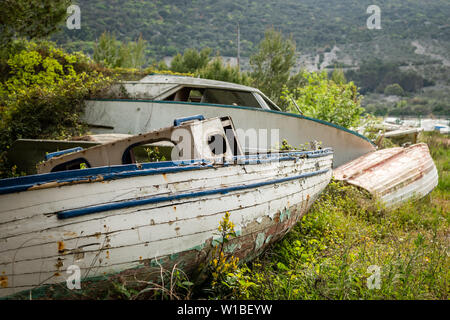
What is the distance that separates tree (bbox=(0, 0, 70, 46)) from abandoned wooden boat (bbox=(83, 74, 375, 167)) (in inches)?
147

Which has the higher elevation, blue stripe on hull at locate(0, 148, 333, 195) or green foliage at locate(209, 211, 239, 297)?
blue stripe on hull at locate(0, 148, 333, 195)

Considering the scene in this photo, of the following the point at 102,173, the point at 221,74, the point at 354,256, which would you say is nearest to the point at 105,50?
the point at 221,74

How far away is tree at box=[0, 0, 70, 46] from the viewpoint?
859 cm

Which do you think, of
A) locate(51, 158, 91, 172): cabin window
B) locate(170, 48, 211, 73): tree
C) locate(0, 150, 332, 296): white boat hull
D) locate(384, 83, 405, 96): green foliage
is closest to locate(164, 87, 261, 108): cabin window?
locate(51, 158, 91, 172): cabin window

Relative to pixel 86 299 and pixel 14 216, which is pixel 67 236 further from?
pixel 86 299

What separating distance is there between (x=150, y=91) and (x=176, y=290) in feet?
17.2

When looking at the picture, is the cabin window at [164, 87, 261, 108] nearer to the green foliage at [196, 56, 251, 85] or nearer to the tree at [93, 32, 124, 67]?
the green foliage at [196, 56, 251, 85]

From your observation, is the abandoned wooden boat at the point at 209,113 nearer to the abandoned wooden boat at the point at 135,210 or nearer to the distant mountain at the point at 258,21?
the abandoned wooden boat at the point at 135,210

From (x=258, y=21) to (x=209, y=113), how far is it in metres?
70.8

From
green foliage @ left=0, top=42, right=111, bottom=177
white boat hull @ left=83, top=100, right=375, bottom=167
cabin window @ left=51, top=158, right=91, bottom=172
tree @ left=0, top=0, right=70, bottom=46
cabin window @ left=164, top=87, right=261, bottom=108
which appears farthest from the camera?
tree @ left=0, top=0, right=70, bottom=46

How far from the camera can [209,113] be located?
6.58 meters

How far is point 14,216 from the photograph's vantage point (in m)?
2.04

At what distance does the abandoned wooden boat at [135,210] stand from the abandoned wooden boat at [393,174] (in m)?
2.88
